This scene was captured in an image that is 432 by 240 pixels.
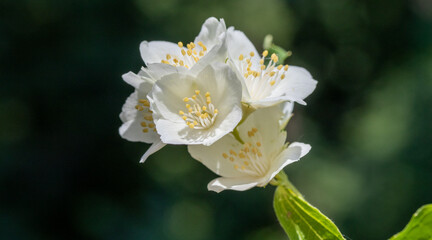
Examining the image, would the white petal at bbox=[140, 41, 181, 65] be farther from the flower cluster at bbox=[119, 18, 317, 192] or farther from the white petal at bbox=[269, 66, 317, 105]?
the white petal at bbox=[269, 66, 317, 105]

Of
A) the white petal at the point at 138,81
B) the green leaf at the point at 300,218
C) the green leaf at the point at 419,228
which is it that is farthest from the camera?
the white petal at the point at 138,81

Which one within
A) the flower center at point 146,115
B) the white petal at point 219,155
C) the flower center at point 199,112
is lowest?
the white petal at point 219,155

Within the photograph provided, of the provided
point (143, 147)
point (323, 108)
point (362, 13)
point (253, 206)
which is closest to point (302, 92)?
point (253, 206)

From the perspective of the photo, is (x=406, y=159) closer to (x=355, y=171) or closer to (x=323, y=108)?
(x=355, y=171)

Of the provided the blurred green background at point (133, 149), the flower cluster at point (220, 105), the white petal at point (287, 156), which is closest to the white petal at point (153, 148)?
the flower cluster at point (220, 105)

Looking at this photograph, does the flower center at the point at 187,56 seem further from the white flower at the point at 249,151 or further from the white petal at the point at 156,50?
the white flower at the point at 249,151

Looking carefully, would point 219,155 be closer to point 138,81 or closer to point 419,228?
point 138,81

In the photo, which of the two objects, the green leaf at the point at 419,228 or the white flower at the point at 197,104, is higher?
the white flower at the point at 197,104

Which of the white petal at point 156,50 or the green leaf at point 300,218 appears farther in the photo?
the white petal at point 156,50
